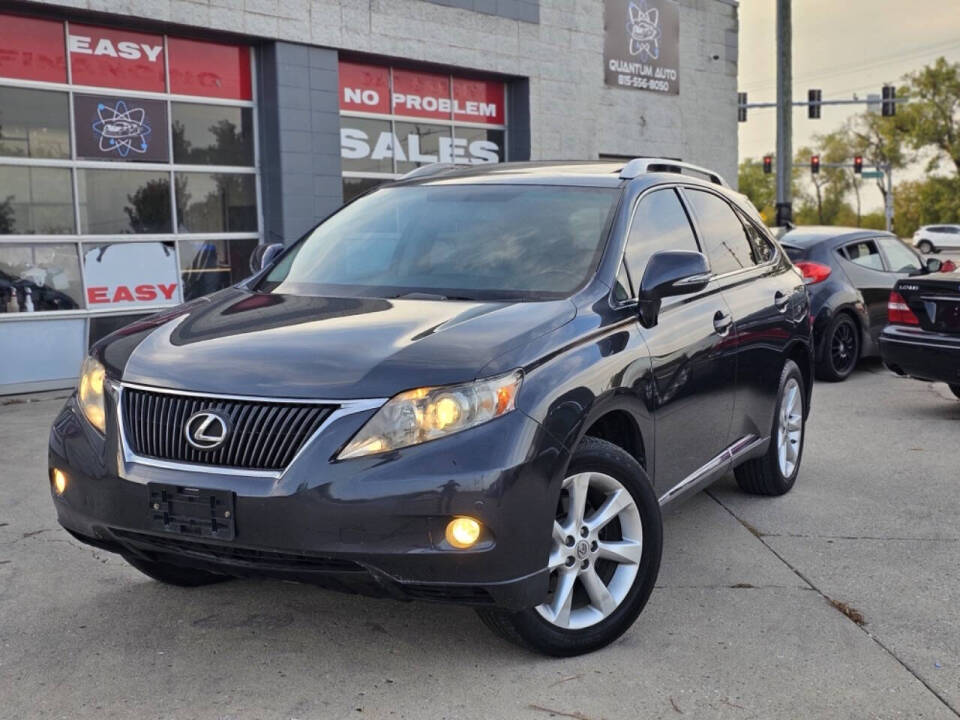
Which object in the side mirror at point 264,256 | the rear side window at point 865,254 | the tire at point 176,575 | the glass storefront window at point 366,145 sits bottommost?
the tire at point 176,575

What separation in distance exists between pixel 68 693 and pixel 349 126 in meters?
11.4

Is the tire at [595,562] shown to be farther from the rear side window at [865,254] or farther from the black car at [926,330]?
the rear side window at [865,254]

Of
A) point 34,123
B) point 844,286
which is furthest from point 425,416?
point 34,123

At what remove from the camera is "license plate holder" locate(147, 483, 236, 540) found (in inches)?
134

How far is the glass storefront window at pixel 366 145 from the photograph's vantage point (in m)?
14.2

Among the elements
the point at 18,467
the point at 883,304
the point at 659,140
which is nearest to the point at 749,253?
the point at 18,467

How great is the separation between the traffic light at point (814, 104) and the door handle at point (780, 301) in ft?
109

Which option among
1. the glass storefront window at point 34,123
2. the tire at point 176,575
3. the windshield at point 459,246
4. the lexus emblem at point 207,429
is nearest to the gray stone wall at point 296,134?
the glass storefront window at point 34,123

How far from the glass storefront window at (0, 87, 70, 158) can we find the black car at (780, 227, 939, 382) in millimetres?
7459

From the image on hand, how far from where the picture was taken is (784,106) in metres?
20.1

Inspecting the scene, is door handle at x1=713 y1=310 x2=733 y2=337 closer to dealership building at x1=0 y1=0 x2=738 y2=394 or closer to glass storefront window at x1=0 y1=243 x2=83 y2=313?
dealership building at x1=0 y1=0 x2=738 y2=394

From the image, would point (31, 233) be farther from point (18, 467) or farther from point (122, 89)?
point (18, 467)

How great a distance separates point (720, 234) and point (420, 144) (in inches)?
400

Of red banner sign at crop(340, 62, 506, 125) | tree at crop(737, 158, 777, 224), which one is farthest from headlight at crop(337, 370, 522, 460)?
tree at crop(737, 158, 777, 224)
